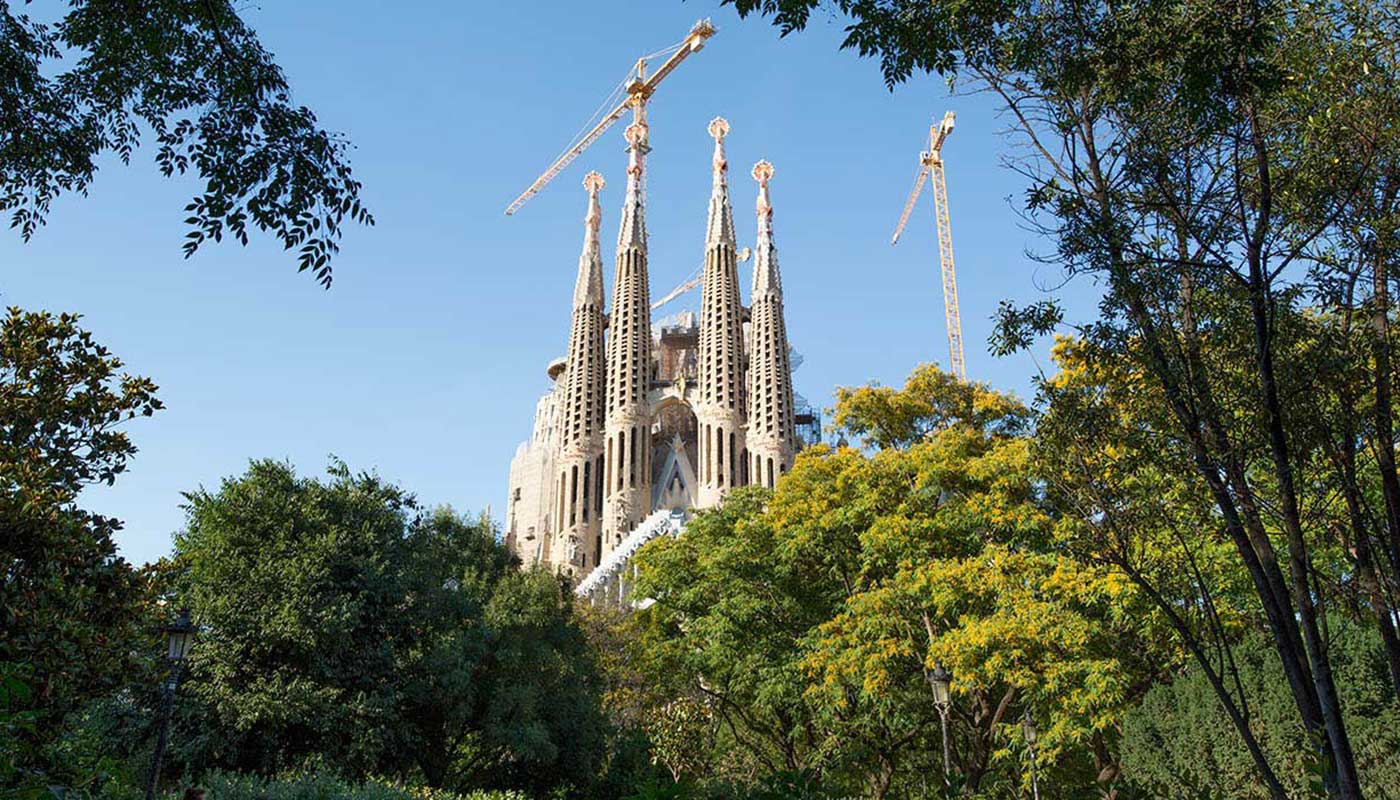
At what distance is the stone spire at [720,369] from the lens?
2677 inches

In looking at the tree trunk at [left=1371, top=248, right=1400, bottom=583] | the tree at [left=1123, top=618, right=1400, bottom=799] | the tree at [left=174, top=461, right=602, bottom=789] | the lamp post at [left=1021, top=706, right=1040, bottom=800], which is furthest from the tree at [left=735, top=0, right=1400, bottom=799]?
the tree at [left=174, top=461, right=602, bottom=789]

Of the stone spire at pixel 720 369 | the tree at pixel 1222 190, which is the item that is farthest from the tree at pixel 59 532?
the stone spire at pixel 720 369

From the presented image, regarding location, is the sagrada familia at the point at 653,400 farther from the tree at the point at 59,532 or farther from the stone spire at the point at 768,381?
the tree at the point at 59,532

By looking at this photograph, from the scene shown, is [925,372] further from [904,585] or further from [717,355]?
[717,355]

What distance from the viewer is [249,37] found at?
7449 millimetres

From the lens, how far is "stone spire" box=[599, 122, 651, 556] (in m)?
66.5

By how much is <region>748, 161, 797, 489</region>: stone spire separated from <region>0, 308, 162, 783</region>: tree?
55.1 m

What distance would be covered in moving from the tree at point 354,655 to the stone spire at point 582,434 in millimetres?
42725

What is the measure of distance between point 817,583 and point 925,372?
15.9 ft

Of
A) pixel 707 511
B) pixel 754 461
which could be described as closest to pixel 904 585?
pixel 707 511

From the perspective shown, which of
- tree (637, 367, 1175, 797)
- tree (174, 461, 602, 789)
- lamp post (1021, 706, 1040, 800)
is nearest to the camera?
lamp post (1021, 706, 1040, 800)

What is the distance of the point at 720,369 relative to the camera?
2751 inches

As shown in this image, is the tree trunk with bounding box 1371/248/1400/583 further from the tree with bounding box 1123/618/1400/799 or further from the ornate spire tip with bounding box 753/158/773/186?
the ornate spire tip with bounding box 753/158/773/186

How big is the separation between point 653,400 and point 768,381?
8.91 metres
